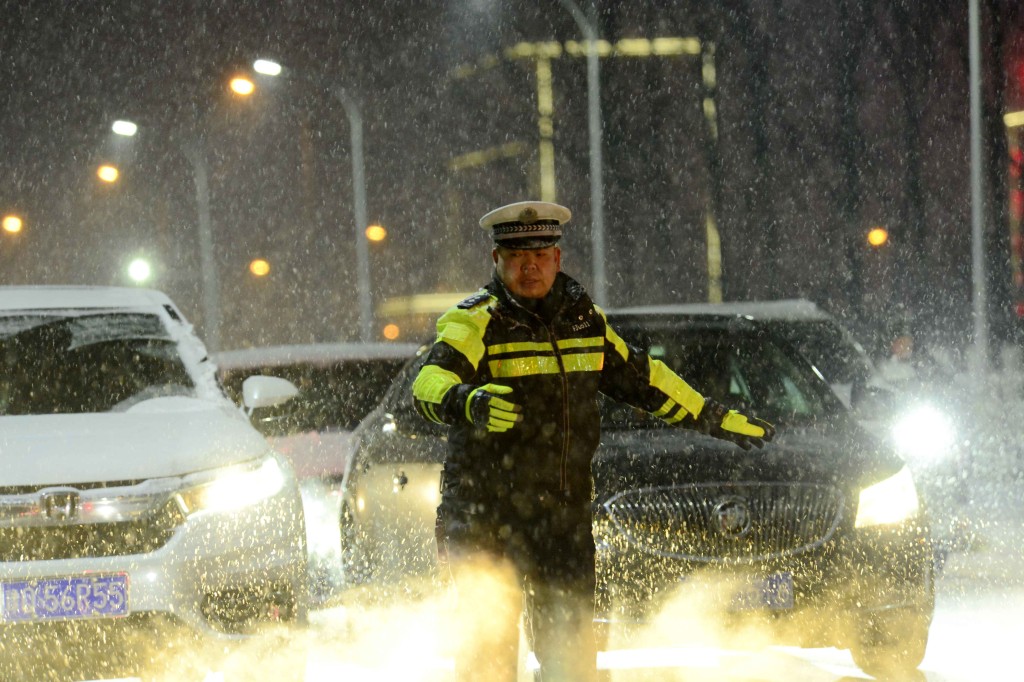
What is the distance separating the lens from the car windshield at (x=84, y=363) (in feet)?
21.4

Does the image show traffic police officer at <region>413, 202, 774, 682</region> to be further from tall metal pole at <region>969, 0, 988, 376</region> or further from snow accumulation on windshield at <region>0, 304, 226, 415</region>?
tall metal pole at <region>969, 0, 988, 376</region>

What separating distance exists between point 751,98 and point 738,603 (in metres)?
27.1

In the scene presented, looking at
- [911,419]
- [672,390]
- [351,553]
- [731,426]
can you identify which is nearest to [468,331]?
[672,390]

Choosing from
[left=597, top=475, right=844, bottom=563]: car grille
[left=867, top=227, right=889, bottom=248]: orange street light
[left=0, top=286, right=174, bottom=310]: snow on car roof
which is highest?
[left=867, top=227, right=889, bottom=248]: orange street light

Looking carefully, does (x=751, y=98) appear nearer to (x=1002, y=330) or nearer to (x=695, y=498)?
(x=1002, y=330)

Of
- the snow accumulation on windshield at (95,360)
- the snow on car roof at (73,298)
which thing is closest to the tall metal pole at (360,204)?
the snow on car roof at (73,298)

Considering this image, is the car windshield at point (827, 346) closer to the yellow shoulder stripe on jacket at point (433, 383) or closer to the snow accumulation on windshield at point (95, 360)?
the snow accumulation on windshield at point (95, 360)

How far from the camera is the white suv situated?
5242 millimetres

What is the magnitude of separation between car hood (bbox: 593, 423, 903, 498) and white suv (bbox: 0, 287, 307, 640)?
1.27 m

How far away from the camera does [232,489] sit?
564 centimetres

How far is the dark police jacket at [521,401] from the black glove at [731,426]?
53 centimetres

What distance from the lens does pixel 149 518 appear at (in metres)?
5.38

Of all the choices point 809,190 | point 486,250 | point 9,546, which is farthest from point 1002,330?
point 486,250

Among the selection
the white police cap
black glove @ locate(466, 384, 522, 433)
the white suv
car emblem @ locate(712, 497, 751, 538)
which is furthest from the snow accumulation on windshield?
black glove @ locate(466, 384, 522, 433)
